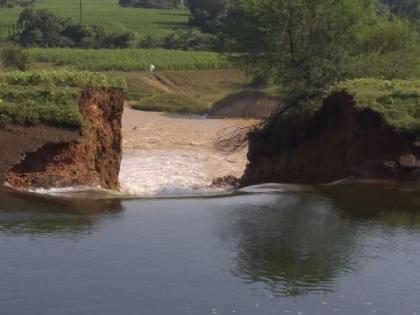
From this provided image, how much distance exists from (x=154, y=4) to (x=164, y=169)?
3853 inches

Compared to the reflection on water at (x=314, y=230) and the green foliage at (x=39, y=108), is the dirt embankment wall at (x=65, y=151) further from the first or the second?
the reflection on water at (x=314, y=230)

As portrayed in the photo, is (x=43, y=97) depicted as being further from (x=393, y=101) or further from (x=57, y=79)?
(x=393, y=101)

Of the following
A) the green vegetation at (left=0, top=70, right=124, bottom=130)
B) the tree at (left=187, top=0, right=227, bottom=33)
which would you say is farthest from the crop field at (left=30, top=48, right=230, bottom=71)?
Answer: the green vegetation at (left=0, top=70, right=124, bottom=130)

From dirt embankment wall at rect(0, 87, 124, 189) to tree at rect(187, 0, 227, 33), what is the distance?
74.0 m

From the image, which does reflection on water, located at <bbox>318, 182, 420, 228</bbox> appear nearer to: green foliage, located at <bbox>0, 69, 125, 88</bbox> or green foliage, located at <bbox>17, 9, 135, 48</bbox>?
green foliage, located at <bbox>0, 69, 125, 88</bbox>

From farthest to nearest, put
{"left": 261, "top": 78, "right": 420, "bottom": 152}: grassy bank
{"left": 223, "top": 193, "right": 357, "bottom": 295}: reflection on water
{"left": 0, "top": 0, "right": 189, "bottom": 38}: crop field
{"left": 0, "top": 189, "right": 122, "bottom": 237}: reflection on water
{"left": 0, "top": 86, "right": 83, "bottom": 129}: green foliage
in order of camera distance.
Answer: {"left": 0, "top": 0, "right": 189, "bottom": 38}: crop field, {"left": 261, "top": 78, "right": 420, "bottom": 152}: grassy bank, {"left": 0, "top": 86, "right": 83, "bottom": 129}: green foliage, {"left": 0, "top": 189, "right": 122, "bottom": 237}: reflection on water, {"left": 223, "top": 193, "right": 357, "bottom": 295}: reflection on water

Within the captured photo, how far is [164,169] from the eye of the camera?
34.3 metres

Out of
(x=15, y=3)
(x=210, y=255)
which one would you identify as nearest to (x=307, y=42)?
(x=210, y=255)

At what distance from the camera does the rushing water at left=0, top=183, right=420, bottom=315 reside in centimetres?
1061

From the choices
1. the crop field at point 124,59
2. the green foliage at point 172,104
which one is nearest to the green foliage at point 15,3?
the crop field at point 124,59

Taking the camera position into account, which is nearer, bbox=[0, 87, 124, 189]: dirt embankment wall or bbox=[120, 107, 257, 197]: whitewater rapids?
bbox=[0, 87, 124, 189]: dirt embankment wall

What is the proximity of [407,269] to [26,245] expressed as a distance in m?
5.56

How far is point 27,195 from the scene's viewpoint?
16.5 metres

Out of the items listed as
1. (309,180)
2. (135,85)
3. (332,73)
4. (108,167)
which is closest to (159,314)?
(108,167)
